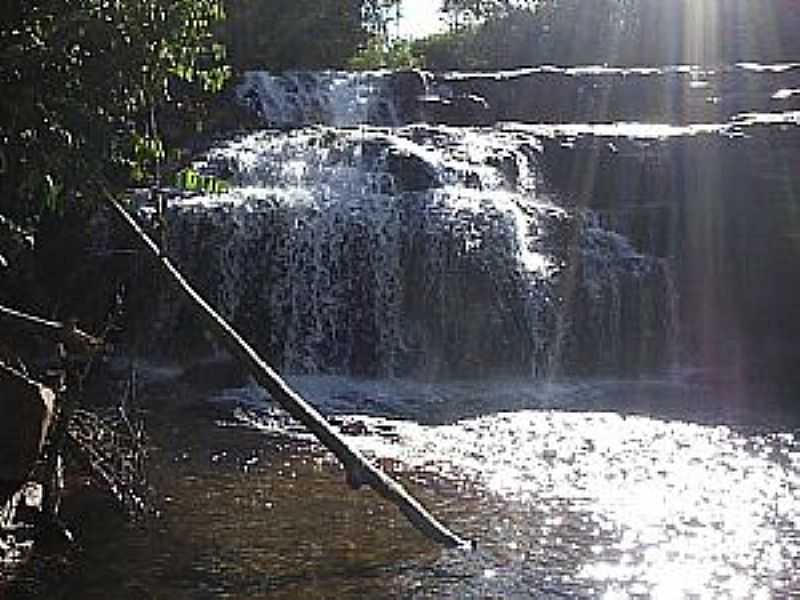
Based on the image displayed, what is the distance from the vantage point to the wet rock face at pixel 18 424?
8727 millimetres

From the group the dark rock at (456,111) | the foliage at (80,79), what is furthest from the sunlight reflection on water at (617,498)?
the dark rock at (456,111)

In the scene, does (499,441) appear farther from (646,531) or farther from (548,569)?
(548,569)

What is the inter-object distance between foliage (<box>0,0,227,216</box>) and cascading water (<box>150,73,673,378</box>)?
9.77 meters

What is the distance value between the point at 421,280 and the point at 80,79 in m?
11.2

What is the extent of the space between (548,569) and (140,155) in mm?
3819

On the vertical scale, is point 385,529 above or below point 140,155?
below

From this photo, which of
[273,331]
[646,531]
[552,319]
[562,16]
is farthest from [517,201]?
[562,16]

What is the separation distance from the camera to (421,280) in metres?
19.5

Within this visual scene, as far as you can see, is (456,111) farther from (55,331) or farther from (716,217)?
(55,331)

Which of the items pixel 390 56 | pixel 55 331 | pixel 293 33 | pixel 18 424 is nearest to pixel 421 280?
pixel 18 424

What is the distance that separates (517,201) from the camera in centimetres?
2073

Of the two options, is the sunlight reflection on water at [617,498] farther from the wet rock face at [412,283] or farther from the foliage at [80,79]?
the foliage at [80,79]

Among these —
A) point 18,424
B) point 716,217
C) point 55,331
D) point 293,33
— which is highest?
point 293,33

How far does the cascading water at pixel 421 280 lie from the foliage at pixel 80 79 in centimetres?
977
